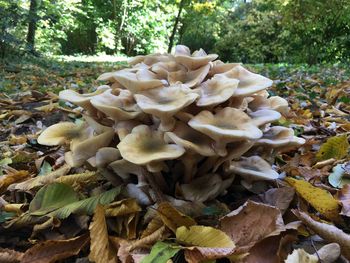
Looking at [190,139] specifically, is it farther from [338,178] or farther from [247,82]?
[338,178]

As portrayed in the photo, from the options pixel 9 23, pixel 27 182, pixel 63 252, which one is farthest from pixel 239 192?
pixel 9 23

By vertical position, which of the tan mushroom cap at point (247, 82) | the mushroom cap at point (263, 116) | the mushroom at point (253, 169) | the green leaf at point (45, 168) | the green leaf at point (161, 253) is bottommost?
the green leaf at point (45, 168)

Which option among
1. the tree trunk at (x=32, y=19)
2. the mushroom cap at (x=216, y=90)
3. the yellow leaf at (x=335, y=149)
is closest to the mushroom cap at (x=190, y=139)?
the mushroom cap at (x=216, y=90)

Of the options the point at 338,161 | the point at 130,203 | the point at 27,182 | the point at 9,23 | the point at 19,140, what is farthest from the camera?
the point at 9,23

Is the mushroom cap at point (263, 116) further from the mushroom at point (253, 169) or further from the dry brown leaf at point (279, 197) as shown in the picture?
the dry brown leaf at point (279, 197)

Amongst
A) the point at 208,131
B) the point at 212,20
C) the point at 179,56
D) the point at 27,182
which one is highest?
the point at 179,56

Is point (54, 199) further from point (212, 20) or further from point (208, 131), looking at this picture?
point (212, 20)

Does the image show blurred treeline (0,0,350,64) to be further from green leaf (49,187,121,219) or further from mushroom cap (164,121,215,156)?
mushroom cap (164,121,215,156)

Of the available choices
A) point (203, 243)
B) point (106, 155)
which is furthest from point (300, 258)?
point (106, 155)

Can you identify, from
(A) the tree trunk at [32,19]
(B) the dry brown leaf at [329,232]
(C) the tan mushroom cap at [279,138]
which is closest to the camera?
(B) the dry brown leaf at [329,232]
